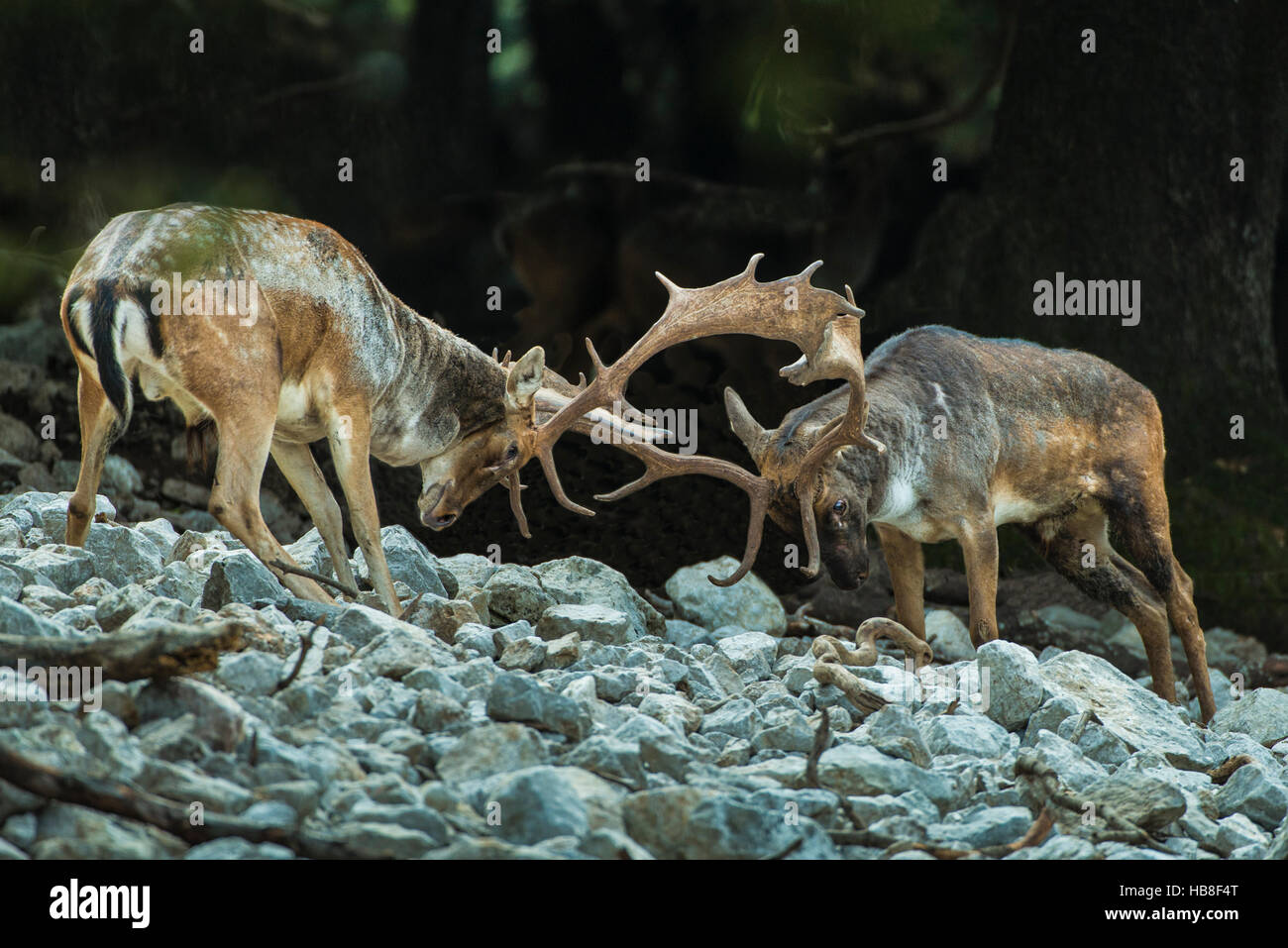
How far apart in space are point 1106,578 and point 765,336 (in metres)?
2.53

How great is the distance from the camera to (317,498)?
6.91 meters

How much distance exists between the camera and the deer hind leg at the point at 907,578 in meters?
7.79

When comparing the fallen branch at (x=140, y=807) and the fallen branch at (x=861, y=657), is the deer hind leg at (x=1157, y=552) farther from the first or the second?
the fallen branch at (x=140, y=807)

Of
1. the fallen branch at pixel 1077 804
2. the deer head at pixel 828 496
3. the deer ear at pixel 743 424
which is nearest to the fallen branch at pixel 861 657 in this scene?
the deer head at pixel 828 496

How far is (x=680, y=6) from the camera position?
10.3 m

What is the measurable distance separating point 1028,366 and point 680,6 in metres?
4.13

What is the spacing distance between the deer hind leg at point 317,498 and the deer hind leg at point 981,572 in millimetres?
3128

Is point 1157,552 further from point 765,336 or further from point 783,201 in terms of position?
point 783,201

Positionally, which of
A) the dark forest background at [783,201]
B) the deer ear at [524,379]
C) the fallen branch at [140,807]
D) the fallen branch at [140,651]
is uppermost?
the dark forest background at [783,201]

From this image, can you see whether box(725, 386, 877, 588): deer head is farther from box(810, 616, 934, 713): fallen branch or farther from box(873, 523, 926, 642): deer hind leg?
box(873, 523, 926, 642): deer hind leg

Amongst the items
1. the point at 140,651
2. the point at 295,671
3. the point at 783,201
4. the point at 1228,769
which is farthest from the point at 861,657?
the point at 783,201

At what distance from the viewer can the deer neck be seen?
6973mm

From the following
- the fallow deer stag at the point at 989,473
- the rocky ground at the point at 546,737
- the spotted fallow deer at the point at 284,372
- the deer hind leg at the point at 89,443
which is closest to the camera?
the rocky ground at the point at 546,737

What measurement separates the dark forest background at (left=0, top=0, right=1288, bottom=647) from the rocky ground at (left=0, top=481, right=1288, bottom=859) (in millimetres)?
3443
